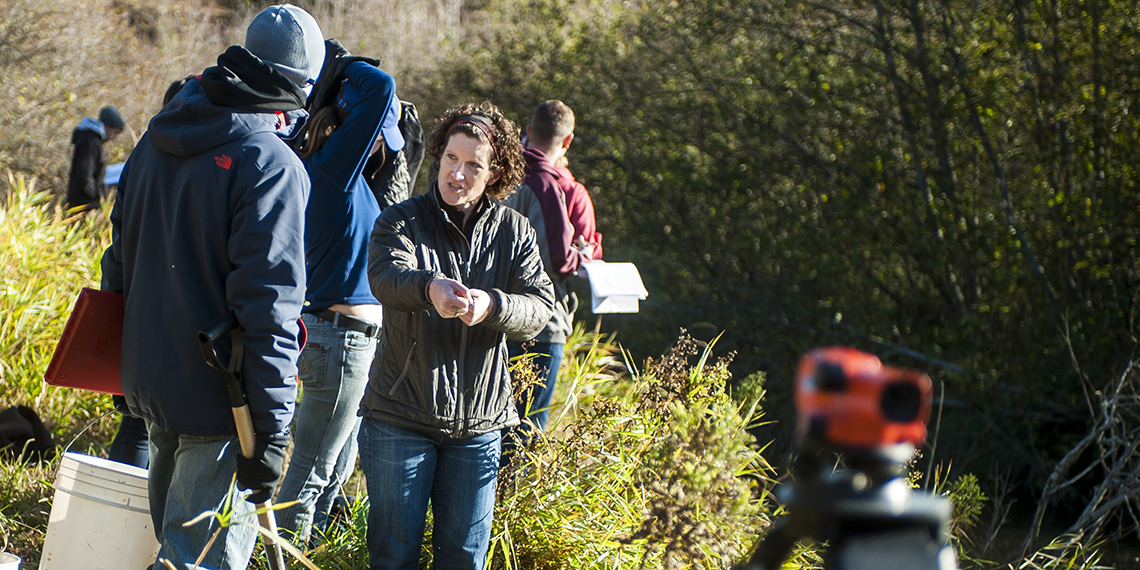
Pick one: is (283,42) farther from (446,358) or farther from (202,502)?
(202,502)

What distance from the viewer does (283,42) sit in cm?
233

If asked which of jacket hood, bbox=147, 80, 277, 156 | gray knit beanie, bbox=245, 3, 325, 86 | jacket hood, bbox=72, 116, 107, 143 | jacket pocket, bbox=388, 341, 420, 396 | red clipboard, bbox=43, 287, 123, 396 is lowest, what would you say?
jacket pocket, bbox=388, 341, 420, 396

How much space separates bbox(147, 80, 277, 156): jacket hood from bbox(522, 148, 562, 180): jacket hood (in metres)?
1.91

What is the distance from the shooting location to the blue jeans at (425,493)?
8.11ft

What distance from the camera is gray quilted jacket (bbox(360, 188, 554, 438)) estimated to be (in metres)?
2.44

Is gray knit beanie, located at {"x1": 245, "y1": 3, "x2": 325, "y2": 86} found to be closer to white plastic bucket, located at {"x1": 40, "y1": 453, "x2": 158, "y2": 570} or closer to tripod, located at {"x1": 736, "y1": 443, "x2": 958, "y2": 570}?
white plastic bucket, located at {"x1": 40, "y1": 453, "x2": 158, "y2": 570}

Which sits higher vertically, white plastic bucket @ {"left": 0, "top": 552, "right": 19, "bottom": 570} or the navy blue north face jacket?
the navy blue north face jacket

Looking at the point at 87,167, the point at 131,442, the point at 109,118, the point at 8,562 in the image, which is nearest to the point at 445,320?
the point at 8,562

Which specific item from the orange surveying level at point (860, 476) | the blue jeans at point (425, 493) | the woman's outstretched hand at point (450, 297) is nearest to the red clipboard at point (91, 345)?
the blue jeans at point (425, 493)

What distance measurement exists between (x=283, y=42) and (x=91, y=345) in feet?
2.92

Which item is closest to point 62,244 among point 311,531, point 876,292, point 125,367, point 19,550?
point 19,550

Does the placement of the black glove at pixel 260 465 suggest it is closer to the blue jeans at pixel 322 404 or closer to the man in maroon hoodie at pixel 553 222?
the blue jeans at pixel 322 404

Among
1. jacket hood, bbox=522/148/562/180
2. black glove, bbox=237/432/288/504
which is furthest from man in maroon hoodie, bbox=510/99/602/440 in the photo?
black glove, bbox=237/432/288/504

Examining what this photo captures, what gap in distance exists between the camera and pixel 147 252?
2191mm
